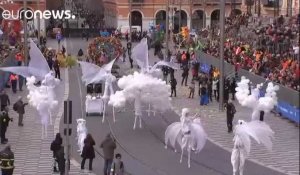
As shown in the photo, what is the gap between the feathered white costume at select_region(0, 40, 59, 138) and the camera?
30391mm

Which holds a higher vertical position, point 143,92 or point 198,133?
point 143,92

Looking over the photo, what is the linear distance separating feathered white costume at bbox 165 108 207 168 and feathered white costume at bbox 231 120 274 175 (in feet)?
7.42

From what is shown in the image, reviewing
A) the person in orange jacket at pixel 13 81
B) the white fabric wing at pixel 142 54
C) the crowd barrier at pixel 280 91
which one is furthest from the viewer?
the person in orange jacket at pixel 13 81

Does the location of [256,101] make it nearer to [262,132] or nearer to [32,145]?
[262,132]

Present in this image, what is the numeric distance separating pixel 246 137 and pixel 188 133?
297cm

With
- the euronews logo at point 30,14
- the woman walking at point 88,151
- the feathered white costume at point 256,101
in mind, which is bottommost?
the woman walking at point 88,151

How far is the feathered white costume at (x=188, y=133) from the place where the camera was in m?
25.1

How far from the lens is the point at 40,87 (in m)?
31.3

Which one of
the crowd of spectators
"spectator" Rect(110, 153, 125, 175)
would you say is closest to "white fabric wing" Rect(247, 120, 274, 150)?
"spectator" Rect(110, 153, 125, 175)

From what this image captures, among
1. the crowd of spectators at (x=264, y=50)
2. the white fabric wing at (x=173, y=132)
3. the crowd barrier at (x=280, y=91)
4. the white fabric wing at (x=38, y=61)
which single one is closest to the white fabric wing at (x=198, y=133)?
the white fabric wing at (x=173, y=132)

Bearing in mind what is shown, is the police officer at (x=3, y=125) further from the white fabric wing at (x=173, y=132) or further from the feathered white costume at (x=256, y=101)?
the feathered white costume at (x=256, y=101)

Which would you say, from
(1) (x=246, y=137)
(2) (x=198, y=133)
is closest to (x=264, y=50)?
(2) (x=198, y=133)

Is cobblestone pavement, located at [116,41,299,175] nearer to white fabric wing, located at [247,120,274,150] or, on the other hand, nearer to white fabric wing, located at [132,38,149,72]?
white fabric wing, located at [247,120,274,150]

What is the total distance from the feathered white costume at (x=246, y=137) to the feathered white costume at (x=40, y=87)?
9.76 metres
